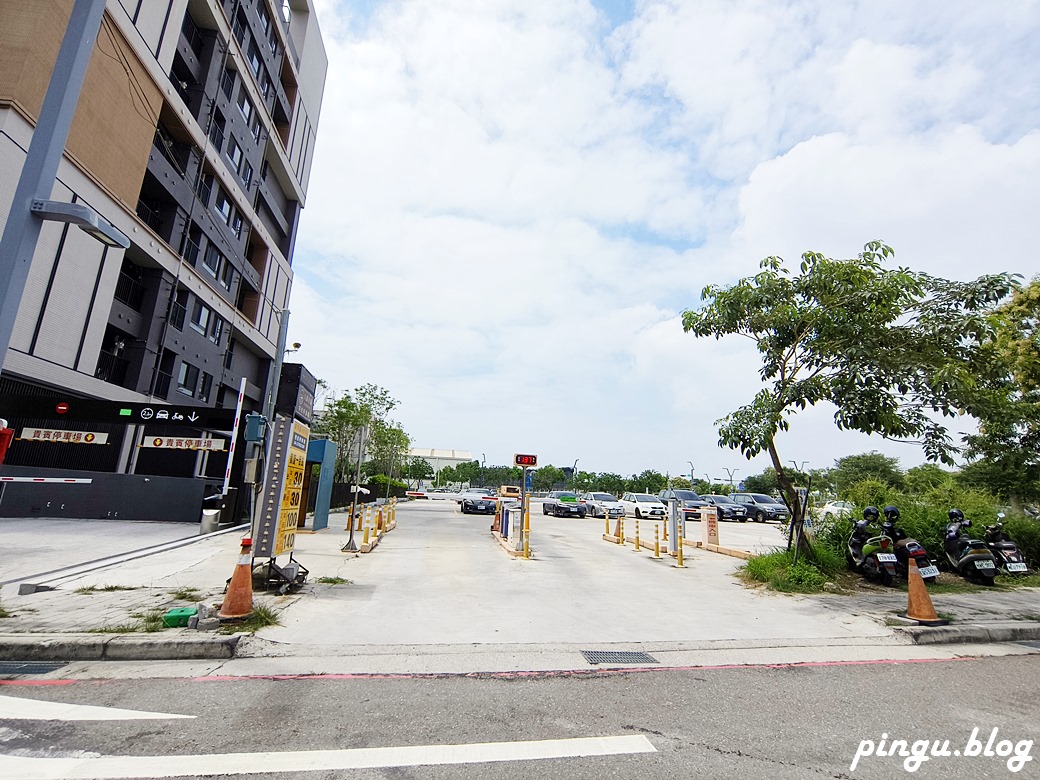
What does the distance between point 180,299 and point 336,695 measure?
28.2 m

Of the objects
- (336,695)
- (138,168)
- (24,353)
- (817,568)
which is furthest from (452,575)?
(138,168)

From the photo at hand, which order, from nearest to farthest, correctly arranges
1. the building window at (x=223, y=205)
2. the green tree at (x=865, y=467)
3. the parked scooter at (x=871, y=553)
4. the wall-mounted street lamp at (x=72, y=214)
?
the wall-mounted street lamp at (x=72, y=214) < the parked scooter at (x=871, y=553) < the building window at (x=223, y=205) < the green tree at (x=865, y=467)

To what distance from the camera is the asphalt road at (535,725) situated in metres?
3.02

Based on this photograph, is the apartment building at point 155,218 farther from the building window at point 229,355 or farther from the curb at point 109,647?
the curb at point 109,647

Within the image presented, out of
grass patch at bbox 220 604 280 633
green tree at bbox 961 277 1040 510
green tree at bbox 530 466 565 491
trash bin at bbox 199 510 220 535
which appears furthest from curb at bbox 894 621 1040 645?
green tree at bbox 530 466 565 491

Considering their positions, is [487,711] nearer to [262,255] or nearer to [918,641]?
[918,641]

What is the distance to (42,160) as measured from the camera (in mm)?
4922

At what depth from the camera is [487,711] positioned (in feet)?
12.7

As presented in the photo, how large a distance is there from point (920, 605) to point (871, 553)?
2.81m

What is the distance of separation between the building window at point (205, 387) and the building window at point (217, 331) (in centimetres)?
204

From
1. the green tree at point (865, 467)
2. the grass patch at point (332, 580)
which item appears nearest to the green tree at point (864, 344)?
the grass patch at point (332, 580)

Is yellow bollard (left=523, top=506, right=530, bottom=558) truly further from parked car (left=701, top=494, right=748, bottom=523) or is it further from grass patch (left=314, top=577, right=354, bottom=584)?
parked car (left=701, top=494, right=748, bottom=523)

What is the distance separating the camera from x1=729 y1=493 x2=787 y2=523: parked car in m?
31.2

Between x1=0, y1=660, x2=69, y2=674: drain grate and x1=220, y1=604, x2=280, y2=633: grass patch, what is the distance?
128 centimetres
